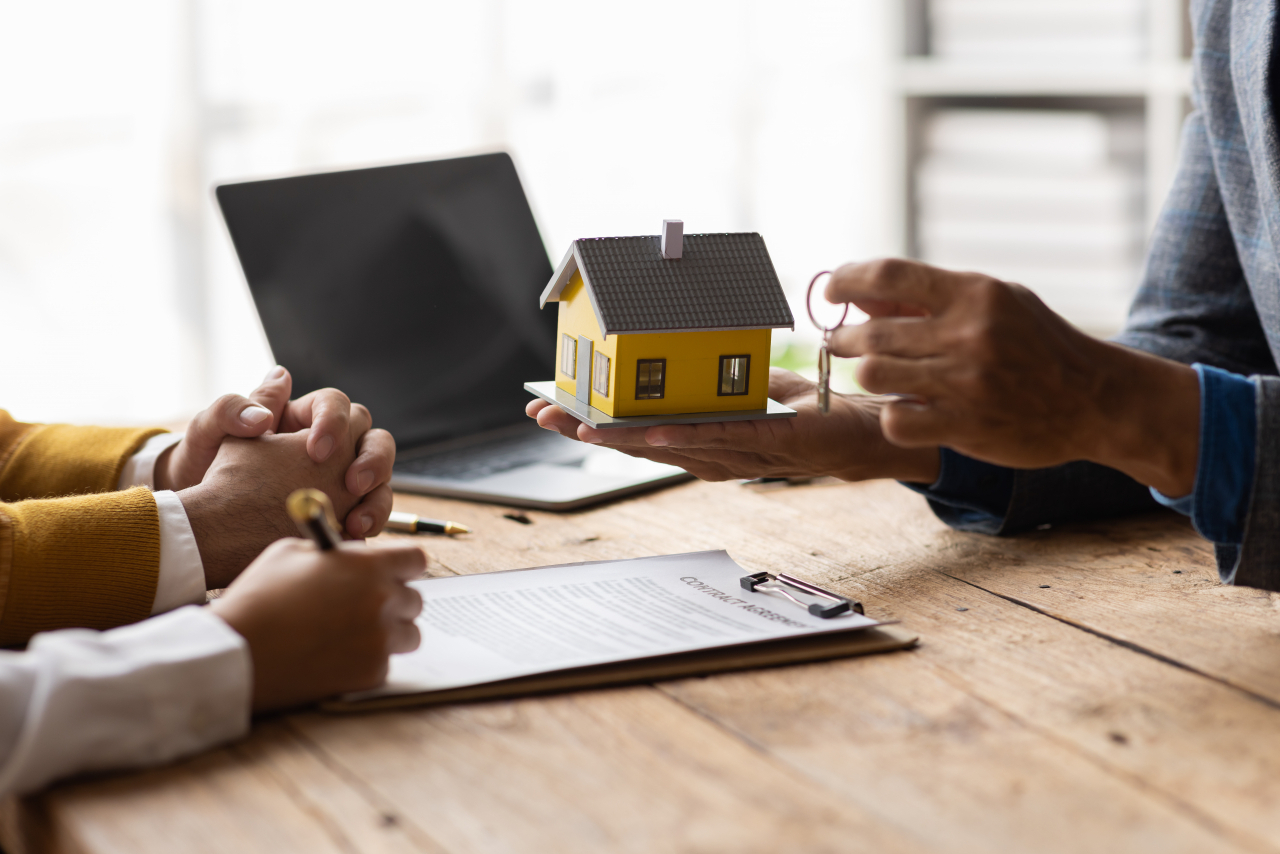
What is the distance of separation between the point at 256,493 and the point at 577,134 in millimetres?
2236

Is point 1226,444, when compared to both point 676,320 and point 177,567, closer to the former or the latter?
point 676,320

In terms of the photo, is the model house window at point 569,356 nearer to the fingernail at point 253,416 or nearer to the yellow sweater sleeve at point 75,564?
the fingernail at point 253,416

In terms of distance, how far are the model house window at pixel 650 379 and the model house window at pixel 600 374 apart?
1.2 inches

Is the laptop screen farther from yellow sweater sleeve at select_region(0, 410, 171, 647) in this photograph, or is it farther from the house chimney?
the house chimney

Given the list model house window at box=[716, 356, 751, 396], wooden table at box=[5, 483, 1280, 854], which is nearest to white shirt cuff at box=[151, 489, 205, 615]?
wooden table at box=[5, 483, 1280, 854]

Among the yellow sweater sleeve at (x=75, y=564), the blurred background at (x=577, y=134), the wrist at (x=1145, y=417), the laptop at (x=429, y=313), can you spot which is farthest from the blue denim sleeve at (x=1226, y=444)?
the blurred background at (x=577, y=134)

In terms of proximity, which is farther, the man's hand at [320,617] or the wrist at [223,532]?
the wrist at [223,532]

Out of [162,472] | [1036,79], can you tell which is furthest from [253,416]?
[1036,79]

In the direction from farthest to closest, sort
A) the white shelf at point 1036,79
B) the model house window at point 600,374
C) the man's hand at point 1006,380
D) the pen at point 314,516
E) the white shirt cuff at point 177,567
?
the white shelf at point 1036,79
the model house window at point 600,374
the white shirt cuff at point 177,567
the man's hand at point 1006,380
the pen at point 314,516

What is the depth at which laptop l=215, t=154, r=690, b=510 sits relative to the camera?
1328 mm

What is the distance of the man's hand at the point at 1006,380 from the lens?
0.81 meters

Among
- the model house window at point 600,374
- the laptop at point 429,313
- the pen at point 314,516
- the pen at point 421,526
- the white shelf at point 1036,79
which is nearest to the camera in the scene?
the pen at point 314,516

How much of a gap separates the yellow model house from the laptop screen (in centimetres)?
44

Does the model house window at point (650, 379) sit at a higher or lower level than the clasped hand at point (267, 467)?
higher
